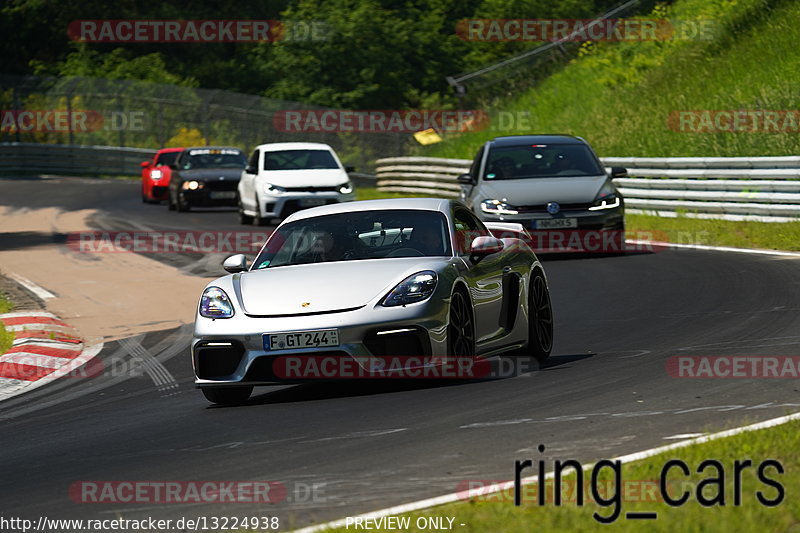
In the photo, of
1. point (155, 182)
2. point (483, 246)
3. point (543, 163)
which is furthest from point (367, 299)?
point (155, 182)

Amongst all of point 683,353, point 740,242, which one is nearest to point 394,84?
point 740,242

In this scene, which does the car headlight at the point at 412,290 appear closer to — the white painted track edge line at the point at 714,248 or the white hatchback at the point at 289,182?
the white painted track edge line at the point at 714,248

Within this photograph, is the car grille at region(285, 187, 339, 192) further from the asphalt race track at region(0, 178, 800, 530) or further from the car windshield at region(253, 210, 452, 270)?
the car windshield at region(253, 210, 452, 270)

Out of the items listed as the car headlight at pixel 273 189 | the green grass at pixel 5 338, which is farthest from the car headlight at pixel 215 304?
the car headlight at pixel 273 189

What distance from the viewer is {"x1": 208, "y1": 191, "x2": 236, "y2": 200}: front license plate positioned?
33.4 m

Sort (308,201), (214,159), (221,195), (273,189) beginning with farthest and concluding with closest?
(214,159), (221,195), (273,189), (308,201)

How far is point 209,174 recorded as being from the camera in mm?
33594

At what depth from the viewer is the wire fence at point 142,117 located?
47.2m

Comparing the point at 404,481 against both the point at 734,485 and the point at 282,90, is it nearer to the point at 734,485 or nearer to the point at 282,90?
the point at 734,485

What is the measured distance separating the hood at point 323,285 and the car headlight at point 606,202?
10012 mm

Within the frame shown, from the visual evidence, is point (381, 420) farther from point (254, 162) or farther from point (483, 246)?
point (254, 162)

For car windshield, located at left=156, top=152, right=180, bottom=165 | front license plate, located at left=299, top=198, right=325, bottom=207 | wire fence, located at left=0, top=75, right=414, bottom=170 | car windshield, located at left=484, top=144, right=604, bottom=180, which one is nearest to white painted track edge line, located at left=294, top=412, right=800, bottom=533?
car windshield, located at left=484, top=144, right=604, bottom=180

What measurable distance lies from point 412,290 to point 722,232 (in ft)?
46.6

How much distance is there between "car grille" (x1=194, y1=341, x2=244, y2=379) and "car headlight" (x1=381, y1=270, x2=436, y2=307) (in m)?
0.99
